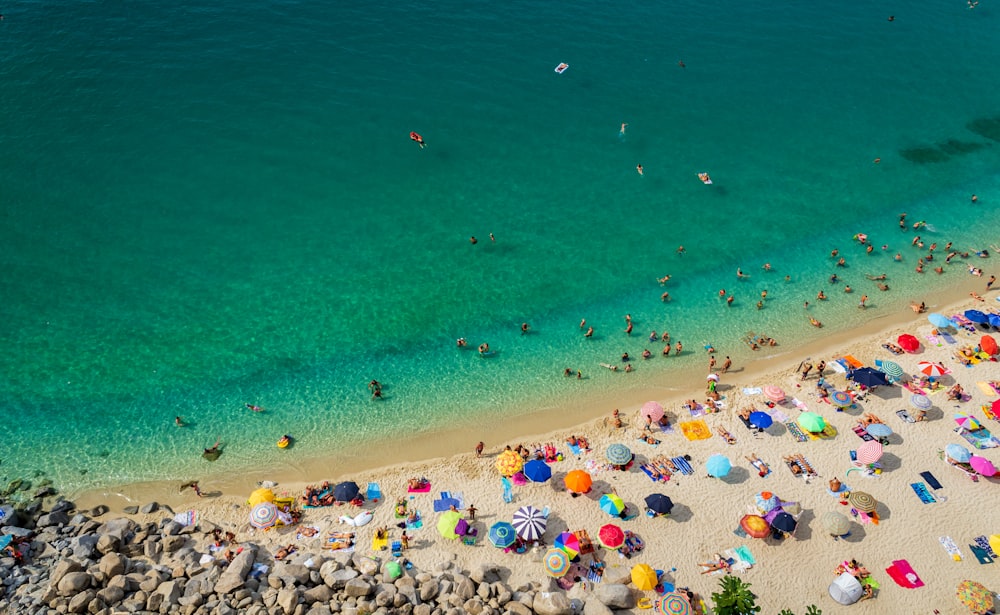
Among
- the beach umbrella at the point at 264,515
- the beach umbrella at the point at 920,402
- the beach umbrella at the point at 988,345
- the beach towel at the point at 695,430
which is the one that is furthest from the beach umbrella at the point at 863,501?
the beach umbrella at the point at 264,515

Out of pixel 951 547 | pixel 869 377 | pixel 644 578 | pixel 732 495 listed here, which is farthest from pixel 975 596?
pixel 644 578

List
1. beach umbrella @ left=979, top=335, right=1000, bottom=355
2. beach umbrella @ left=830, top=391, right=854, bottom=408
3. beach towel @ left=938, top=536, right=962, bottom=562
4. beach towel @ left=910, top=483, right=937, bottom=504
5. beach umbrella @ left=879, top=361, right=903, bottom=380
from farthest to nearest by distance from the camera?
beach umbrella @ left=979, top=335, right=1000, bottom=355, beach umbrella @ left=879, top=361, right=903, bottom=380, beach umbrella @ left=830, top=391, right=854, bottom=408, beach towel @ left=910, top=483, right=937, bottom=504, beach towel @ left=938, top=536, right=962, bottom=562

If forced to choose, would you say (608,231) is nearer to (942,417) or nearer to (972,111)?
(942,417)

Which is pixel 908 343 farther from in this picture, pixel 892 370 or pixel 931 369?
pixel 892 370

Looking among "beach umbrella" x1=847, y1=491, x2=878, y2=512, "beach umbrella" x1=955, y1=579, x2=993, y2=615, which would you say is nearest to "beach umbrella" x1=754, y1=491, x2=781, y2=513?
"beach umbrella" x1=847, y1=491, x2=878, y2=512

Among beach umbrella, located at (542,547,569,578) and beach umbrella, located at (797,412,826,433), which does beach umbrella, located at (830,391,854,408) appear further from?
beach umbrella, located at (542,547,569,578)

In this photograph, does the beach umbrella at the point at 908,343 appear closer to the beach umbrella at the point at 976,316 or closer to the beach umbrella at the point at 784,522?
the beach umbrella at the point at 976,316
